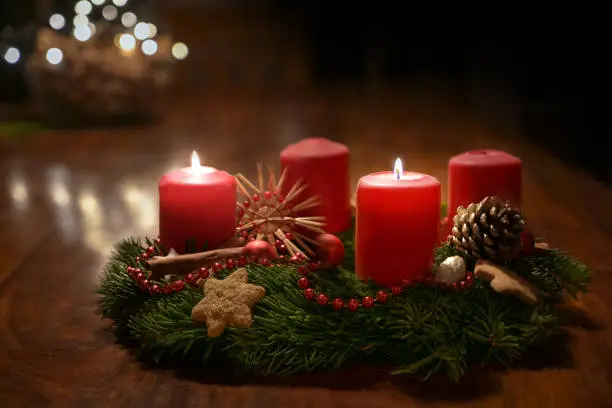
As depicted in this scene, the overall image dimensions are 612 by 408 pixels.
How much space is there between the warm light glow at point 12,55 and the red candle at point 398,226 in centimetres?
277

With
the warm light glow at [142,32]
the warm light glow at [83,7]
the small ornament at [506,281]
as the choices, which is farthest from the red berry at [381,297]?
the warm light glow at [83,7]

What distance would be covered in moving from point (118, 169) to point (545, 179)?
106 cm

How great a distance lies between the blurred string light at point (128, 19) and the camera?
348cm

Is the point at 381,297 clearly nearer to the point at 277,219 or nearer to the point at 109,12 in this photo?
the point at 277,219

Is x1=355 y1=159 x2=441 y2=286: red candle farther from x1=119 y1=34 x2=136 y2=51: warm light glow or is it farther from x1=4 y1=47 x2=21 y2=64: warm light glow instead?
x1=4 y1=47 x2=21 y2=64: warm light glow

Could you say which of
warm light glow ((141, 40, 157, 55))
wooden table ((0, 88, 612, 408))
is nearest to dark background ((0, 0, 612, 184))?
wooden table ((0, 88, 612, 408))

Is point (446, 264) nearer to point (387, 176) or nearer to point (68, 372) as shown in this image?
point (387, 176)

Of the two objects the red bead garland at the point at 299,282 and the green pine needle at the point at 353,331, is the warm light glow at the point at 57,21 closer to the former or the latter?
the red bead garland at the point at 299,282

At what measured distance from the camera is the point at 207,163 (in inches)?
83.6

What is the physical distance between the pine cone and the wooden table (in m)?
0.13

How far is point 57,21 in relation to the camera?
329 cm

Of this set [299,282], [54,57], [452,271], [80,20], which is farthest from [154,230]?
[80,20]

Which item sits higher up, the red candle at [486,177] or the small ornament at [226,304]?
the red candle at [486,177]

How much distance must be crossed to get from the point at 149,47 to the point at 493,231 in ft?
7.03
